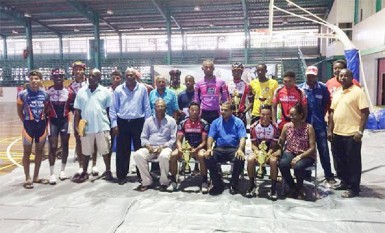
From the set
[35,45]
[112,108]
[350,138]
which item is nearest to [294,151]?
[350,138]

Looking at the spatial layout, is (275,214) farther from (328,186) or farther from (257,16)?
(257,16)

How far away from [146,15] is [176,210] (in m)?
19.5

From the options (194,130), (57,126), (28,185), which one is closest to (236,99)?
(194,130)

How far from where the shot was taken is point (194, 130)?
4832 millimetres

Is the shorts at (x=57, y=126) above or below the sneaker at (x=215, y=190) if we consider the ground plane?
above

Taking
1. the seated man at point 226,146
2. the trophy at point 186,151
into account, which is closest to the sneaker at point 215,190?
the seated man at point 226,146

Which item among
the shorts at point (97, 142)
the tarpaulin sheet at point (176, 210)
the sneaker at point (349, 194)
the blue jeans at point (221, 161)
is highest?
the shorts at point (97, 142)

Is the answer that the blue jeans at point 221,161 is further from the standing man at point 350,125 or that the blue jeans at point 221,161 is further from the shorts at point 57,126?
the shorts at point 57,126

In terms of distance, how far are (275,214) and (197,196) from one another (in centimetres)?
104

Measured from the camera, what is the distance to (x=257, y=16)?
70.7 feet

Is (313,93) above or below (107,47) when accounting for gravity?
below

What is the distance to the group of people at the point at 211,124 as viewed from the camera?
4277mm

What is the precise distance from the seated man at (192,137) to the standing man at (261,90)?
2.49ft

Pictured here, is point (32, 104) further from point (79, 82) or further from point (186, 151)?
point (186, 151)
